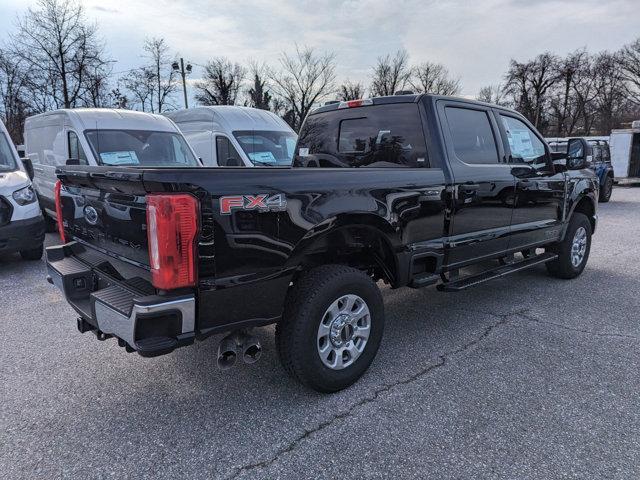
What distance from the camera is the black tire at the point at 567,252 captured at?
567 centimetres

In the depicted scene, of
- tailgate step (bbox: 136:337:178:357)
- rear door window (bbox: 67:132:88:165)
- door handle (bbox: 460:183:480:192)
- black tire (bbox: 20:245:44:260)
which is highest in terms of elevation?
rear door window (bbox: 67:132:88:165)

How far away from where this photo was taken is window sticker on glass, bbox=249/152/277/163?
997 centimetres

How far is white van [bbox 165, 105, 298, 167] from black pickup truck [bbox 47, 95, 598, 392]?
5.41m

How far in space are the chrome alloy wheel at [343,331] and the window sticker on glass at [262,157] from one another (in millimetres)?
7284

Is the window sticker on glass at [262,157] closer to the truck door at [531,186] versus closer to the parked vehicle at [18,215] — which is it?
the parked vehicle at [18,215]

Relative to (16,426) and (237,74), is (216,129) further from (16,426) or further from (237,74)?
(237,74)

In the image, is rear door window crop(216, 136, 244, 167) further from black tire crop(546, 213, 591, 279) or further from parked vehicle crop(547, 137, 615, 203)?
parked vehicle crop(547, 137, 615, 203)

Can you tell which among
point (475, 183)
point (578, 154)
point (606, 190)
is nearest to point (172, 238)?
point (475, 183)

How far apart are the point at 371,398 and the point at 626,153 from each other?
23.7 m

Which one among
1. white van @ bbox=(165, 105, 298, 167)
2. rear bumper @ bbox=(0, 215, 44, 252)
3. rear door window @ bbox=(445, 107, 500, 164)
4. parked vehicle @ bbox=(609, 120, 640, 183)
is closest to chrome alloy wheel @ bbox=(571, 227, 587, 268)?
rear door window @ bbox=(445, 107, 500, 164)

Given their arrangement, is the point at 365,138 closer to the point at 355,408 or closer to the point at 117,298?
the point at 355,408

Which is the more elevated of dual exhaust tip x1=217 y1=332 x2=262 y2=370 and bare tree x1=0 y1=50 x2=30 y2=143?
bare tree x1=0 y1=50 x2=30 y2=143

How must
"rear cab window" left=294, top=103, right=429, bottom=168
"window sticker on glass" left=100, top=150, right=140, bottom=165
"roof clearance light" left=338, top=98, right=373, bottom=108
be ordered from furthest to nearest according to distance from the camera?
"window sticker on glass" left=100, top=150, right=140, bottom=165, "roof clearance light" left=338, top=98, right=373, bottom=108, "rear cab window" left=294, top=103, right=429, bottom=168

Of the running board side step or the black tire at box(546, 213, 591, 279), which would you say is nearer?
the running board side step
